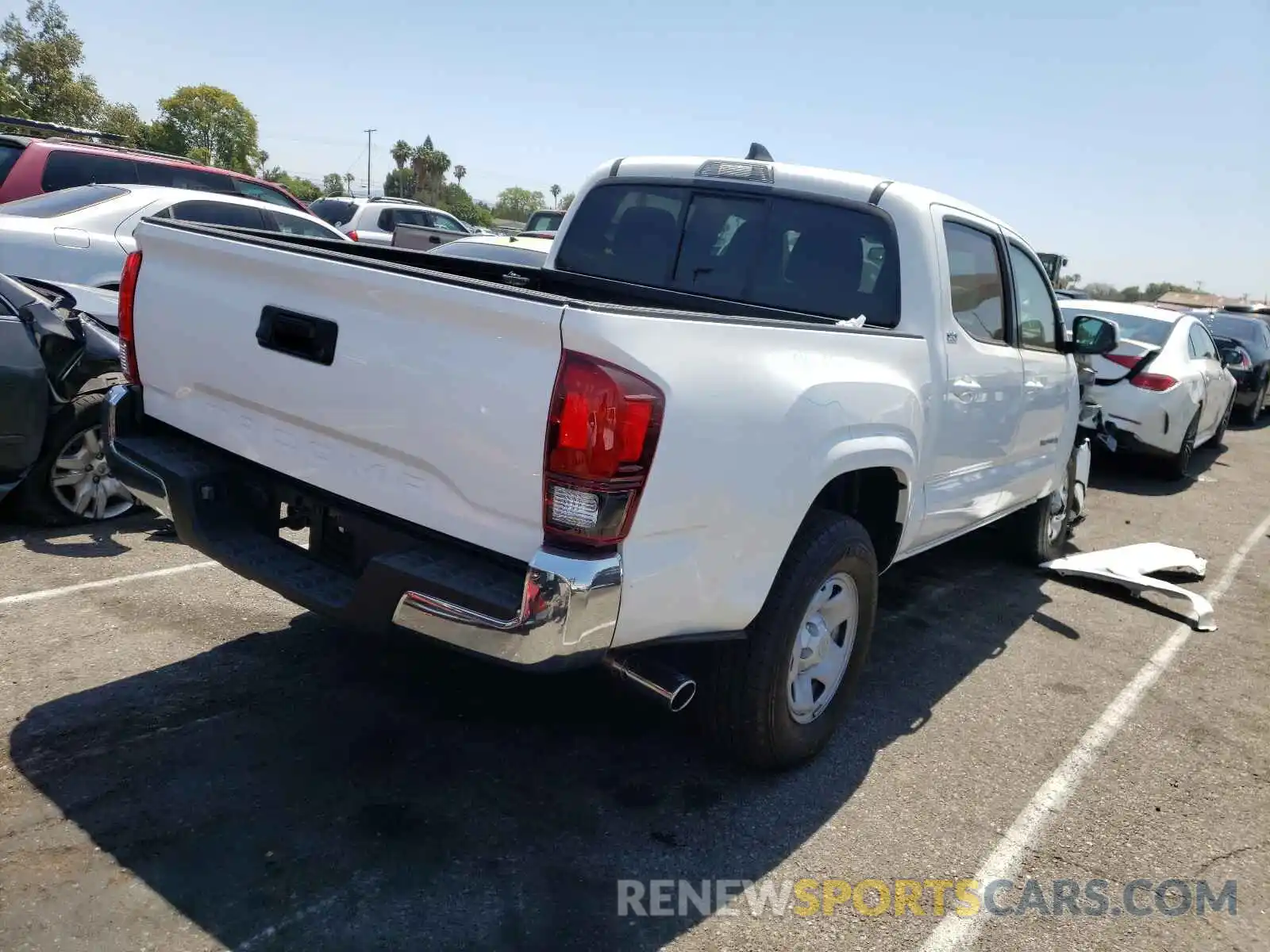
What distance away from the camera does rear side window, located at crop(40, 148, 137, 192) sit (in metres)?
9.02

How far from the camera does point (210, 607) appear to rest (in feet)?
14.5

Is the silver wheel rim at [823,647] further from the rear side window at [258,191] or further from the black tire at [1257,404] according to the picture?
the black tire at [1257,404]

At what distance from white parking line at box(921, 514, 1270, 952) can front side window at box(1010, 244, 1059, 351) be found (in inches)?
68.2

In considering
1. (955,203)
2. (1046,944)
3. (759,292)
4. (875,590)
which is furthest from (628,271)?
(1046,944)

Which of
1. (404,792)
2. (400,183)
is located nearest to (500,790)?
(404,792)

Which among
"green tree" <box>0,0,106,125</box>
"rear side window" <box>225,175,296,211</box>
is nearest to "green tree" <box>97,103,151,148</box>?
"green tree" <box>0,0,106,125</box>

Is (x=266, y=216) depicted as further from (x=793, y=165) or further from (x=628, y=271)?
(x=793, y=165)

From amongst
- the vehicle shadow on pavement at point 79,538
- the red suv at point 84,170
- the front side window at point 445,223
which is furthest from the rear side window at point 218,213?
the front side window at point 445,223

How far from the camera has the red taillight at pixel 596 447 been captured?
240 cm

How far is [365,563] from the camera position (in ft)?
9.50

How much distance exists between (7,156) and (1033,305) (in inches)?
353

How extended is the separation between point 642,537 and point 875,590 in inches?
57.8

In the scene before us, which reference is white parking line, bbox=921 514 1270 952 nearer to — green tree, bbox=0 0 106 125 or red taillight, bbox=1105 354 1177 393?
red taillight, bbox=1105 354 1177 393

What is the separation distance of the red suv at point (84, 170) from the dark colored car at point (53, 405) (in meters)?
4.27
